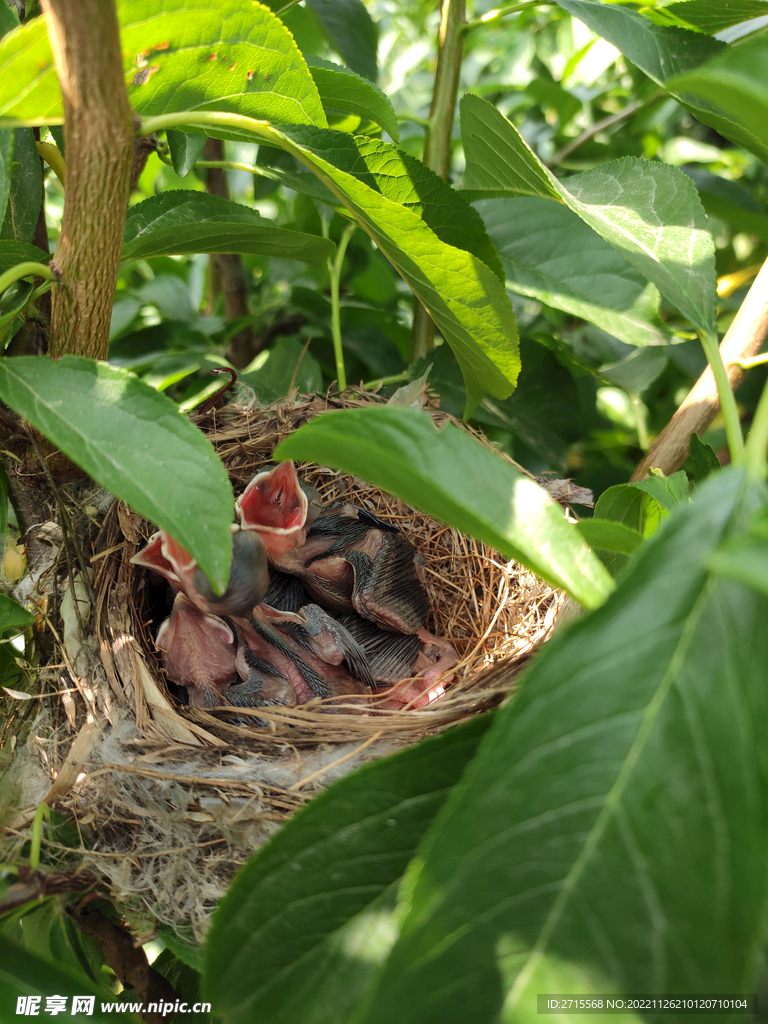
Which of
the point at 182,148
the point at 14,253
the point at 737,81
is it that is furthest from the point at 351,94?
the point at 737,81

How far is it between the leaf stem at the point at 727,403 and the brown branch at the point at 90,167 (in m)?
0.50

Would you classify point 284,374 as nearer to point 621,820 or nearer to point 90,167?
point 90,167

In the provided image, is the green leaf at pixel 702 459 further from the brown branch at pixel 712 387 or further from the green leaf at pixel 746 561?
the green leaf at pixel 746 561

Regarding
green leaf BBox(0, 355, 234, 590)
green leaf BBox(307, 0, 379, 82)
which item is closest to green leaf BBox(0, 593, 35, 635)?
green leaf BBox(0, 355, 234, 590)

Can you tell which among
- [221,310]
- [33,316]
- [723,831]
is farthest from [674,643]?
[221,310]

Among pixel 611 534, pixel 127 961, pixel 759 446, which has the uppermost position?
pixel 759 446

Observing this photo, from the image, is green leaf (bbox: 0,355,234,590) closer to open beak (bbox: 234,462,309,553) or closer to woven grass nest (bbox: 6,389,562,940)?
woven grass nest (bbox: 6,389,562,940)

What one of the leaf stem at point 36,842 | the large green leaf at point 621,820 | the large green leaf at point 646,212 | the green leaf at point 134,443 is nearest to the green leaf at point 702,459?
the large green leaf at point 646,212

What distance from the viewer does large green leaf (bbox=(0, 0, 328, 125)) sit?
1.51ft

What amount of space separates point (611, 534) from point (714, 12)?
70cm

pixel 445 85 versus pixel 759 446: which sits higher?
pixel 445 85

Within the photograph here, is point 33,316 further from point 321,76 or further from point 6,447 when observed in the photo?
point 321,76

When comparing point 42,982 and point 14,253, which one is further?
point 14,253

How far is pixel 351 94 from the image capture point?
30.2 inches
